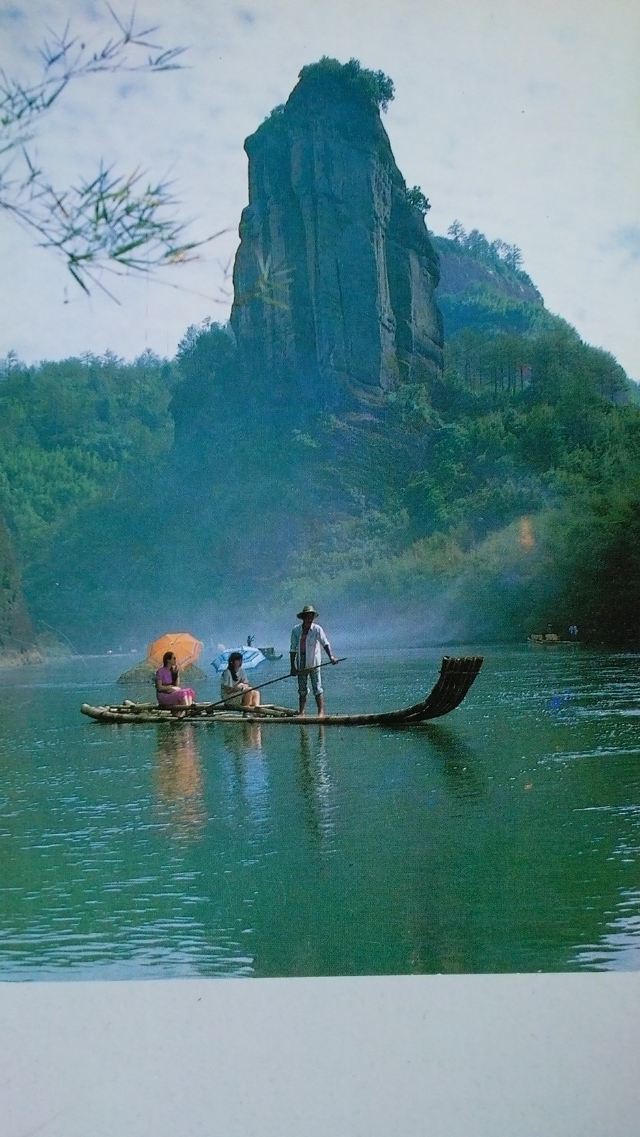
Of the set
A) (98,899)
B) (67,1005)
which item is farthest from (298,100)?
(67,1005)

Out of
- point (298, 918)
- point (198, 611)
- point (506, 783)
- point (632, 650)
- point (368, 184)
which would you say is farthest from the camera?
point (632, 650)

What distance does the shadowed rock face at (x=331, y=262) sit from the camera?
16.5 ft

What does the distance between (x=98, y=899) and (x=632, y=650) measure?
7766 millimetres

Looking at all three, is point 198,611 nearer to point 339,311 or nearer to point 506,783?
point 339,311

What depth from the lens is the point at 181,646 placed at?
9.23 metres

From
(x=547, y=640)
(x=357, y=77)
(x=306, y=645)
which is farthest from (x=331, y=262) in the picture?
(x=357, y=77)

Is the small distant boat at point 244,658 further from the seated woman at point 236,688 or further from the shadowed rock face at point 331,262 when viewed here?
the shadowed rock face at point 331,262

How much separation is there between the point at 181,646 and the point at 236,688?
2239 mm

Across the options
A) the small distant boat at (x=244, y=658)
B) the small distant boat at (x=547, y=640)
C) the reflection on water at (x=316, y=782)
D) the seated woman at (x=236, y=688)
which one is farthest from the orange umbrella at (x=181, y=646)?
the small distant boat at (x=547, y=640)

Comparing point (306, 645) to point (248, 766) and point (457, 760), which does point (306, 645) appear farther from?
point (457, 760)

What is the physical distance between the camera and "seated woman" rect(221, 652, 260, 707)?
22.9ft

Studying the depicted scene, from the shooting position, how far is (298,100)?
16.4 feet

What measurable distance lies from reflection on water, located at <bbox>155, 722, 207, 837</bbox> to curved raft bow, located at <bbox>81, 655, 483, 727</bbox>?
0.14m

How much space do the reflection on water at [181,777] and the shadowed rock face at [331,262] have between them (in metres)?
1.92
